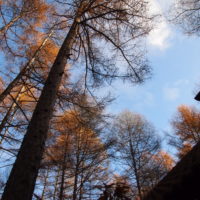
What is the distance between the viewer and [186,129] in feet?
42.3

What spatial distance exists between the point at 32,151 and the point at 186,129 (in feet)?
40.7

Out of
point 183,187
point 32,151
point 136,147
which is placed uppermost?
point 136,147

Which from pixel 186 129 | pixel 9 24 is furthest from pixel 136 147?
pixel 9 24

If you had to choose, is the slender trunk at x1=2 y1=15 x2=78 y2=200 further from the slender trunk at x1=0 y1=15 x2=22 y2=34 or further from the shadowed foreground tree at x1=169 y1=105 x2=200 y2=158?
the shadowed foreground tree at x1=169 y1=105 x2=200 y2=158

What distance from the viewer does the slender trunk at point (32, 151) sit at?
206 centimetres

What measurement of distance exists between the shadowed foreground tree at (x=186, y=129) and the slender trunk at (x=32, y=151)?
1004 centimetres

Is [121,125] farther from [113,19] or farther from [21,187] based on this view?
[21,187]

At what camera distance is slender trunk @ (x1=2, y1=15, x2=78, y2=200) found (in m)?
2.06

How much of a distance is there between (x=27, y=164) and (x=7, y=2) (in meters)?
6.89

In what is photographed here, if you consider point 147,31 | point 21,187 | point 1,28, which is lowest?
point 21,187

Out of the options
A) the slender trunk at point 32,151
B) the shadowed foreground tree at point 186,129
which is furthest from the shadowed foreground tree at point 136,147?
the slender trunk at point 32,151

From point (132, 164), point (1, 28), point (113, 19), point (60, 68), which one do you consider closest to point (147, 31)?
point (113, 19)

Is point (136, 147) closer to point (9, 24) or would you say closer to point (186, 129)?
point (186, 129)

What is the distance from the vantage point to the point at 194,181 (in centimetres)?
132
